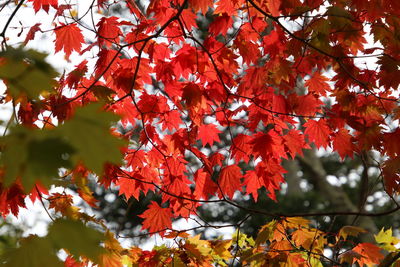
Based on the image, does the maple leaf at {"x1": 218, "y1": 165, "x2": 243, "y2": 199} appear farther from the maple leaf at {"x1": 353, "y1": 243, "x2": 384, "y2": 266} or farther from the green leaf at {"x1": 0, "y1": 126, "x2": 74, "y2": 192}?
the green leaf at {"x1": 0, "y1": 126, "x2": 74, "y2": 192}

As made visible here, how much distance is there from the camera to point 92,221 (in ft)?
7.76

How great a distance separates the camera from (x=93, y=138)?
0.74 meters

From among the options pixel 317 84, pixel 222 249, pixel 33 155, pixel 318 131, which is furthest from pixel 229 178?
pixel 33 155

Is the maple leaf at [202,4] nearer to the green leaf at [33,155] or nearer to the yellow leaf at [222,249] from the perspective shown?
the yellow leaf at [222,249]

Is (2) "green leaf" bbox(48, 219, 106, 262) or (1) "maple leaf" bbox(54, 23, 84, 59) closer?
(2) "green leaf" bbox(48, 219, 106, 262)

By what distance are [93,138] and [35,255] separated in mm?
308

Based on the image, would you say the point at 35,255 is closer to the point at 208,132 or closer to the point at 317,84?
the point at 208,132

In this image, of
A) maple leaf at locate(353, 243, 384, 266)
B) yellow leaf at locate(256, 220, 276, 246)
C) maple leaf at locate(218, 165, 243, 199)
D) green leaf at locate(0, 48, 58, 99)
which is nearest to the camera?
green leaf at locate(0, 48, 58, 99)

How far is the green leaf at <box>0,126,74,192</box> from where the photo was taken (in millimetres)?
750

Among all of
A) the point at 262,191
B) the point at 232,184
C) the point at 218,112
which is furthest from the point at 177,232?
the point at 262,191

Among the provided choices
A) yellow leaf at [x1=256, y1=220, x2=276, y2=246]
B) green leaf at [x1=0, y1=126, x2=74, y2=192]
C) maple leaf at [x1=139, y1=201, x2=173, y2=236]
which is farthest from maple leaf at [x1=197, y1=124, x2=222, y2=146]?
green leaf at [x1=0, y1=126, x2=74, y2=192]

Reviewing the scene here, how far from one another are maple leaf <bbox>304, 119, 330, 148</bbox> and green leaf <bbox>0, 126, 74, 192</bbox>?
247cm

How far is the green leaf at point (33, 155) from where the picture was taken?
2.46ft

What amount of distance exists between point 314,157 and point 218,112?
7.92m
